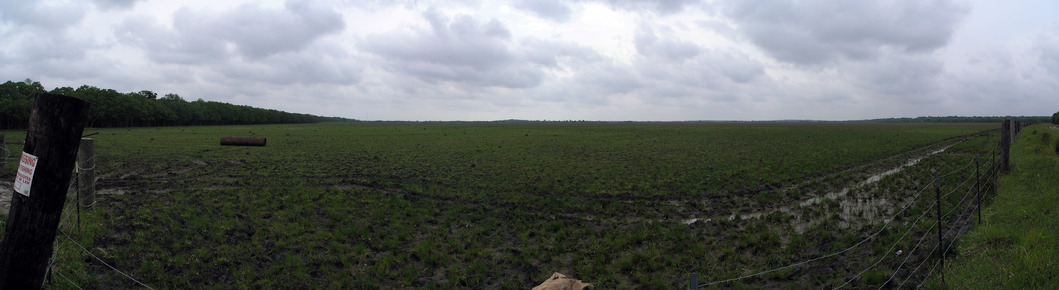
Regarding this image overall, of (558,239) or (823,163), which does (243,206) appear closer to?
(558,239)

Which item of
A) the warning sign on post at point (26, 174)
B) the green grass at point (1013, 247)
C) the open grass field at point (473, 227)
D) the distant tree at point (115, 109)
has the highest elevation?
the distant tree at point (115, 109)

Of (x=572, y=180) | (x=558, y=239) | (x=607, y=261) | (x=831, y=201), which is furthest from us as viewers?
(x=572, y=180)

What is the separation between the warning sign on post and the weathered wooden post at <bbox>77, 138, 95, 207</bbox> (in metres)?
6.37

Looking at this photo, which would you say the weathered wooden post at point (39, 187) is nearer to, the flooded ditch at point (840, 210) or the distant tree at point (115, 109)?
the flooded ditch at point (840, 210)

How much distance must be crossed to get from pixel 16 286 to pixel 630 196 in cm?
1128

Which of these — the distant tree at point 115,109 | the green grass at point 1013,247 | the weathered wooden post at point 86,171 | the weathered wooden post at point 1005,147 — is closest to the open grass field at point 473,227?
the weathered wooden post at point 86,171

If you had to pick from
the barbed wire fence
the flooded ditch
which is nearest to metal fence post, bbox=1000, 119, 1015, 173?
the barbed wire fence

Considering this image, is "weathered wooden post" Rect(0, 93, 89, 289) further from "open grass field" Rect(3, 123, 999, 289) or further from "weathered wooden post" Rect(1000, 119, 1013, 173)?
"weathered wooden post" Rect(1000, 119, 1013, 173)

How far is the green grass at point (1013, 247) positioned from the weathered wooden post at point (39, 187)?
8201 millimetres

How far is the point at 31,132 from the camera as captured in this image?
290 cm

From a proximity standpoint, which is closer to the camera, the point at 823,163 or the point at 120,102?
the point at 823,163

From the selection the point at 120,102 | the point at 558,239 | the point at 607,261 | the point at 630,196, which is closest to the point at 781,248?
the point at 607,261

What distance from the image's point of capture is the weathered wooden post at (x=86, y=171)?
26.0 ft

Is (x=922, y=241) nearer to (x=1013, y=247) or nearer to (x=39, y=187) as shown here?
(x=1013, y=247)
